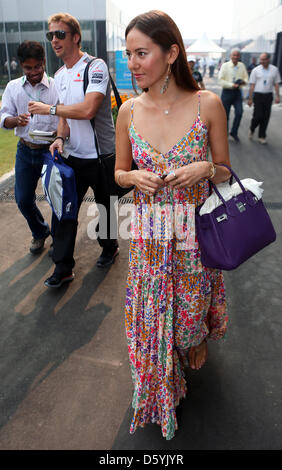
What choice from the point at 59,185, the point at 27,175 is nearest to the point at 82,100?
the point at 59,185

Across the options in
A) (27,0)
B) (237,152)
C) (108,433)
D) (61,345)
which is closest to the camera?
(108,433)

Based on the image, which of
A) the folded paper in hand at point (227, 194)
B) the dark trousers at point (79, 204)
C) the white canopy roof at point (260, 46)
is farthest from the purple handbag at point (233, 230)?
the white canopy roof at point (260, 46)

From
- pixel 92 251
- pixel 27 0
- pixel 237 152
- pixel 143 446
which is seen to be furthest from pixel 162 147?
pixel 27 0

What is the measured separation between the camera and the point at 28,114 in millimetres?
3602

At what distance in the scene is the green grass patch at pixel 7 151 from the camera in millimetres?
7695

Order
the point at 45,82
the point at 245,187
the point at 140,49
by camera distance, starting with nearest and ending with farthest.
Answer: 1. the point at 140,49
2. the point at 245,187
3. the point at 45,82

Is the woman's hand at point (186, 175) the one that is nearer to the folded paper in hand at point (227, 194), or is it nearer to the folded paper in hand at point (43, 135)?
the folded paper in hand at point (227, 194)

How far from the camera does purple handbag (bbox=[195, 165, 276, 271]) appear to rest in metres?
1.93

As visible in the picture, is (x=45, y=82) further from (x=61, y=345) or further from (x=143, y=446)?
(x=143, y=446)

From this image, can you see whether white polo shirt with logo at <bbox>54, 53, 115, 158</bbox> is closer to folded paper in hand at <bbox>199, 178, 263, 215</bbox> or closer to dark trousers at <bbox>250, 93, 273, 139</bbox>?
folded paper in hand at <bbox>199, 178, 263, 215</bbox>

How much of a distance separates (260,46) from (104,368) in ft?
122

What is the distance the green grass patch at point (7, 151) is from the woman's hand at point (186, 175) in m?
6.01

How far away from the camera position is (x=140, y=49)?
71.9 inches

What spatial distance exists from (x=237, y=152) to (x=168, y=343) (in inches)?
283
